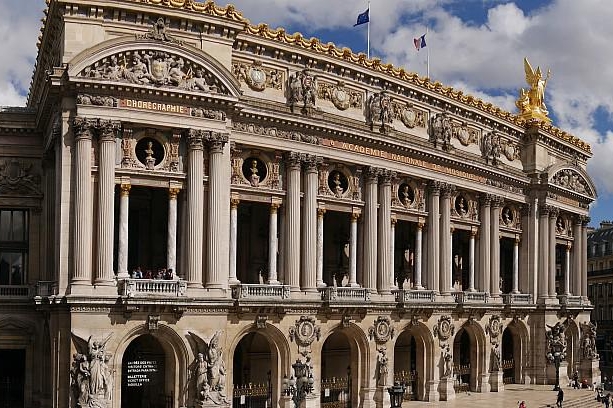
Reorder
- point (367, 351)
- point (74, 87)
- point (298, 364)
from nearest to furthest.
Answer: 1. point (298, 364)
2. point (74, 87)
3. point (367, 351)

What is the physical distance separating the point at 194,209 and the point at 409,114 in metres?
20.9

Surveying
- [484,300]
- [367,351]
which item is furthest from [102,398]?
[484,300]

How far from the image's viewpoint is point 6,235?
52469 millimetres

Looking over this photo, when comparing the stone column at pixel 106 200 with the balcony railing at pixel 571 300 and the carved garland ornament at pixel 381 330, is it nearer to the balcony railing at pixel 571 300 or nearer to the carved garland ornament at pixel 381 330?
the carved garland ornament at pixel 381 330

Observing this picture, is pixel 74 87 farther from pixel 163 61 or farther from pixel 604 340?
pixel 604 340

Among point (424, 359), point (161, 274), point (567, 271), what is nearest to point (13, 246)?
point (161, 274)

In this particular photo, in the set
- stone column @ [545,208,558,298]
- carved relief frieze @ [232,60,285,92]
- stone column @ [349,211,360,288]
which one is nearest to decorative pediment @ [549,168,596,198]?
stone column @ [545,208,558,298]

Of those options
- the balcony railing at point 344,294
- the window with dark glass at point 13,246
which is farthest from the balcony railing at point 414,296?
the window with dark glass at point 13,246

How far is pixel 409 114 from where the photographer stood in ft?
202

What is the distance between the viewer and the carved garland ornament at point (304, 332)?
51.5m

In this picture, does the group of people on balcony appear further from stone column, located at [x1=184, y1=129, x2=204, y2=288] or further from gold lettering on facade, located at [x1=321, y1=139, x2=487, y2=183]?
gold lettering on facade, located at [x1=321, y1=139, x2=487, y2=183]

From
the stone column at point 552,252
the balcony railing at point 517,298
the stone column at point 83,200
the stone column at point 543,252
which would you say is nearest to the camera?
the stone column at point 83,200

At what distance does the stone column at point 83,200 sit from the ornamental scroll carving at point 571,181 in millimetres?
44327

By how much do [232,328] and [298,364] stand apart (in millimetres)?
8205
